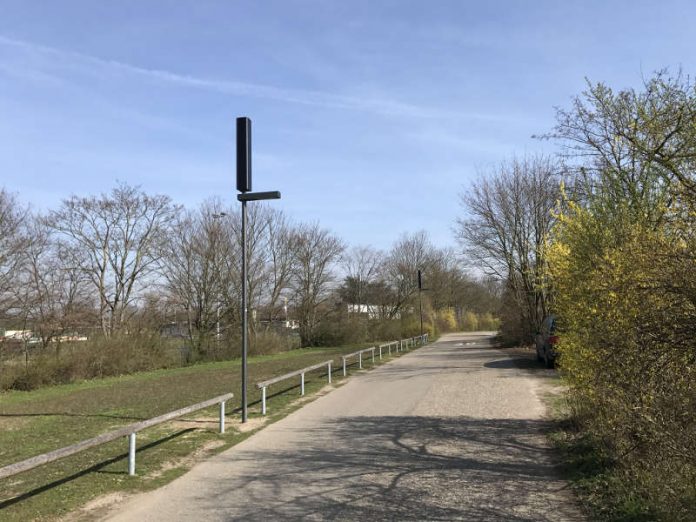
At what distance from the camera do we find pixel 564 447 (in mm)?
7398

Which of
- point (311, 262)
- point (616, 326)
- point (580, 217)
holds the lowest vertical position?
point (616, 326)

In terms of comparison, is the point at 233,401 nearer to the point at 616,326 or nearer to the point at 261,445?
the point at 261,445

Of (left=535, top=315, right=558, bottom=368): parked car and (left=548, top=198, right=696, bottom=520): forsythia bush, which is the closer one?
(left=548, top=198, right=696, bottom=520): forsythia bush

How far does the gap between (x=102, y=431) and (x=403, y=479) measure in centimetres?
638

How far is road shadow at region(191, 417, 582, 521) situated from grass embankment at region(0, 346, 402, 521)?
1071mm

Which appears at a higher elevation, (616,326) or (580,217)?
(580,217)

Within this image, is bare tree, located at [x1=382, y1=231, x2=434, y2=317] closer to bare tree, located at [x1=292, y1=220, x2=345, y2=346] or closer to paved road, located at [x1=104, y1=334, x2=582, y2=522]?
bare tree, located at [x1=292, y1=220, x2=345, y2=346]

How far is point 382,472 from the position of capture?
6348 millimetres

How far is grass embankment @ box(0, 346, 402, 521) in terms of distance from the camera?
5.98 metres

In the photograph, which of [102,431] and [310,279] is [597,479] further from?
[310,279]

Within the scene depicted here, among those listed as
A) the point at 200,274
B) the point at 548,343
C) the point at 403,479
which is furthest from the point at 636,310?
the point at 200,274

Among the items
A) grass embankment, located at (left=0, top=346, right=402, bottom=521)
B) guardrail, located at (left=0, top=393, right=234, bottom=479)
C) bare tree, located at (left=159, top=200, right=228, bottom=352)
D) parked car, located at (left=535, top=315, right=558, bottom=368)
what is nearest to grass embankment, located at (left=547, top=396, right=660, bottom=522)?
grass embankment, located at (left=0, top=346, right=402, bottom=521)

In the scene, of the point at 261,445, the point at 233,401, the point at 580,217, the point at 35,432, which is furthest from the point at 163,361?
the point at 580,217

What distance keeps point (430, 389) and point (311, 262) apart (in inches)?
1463
